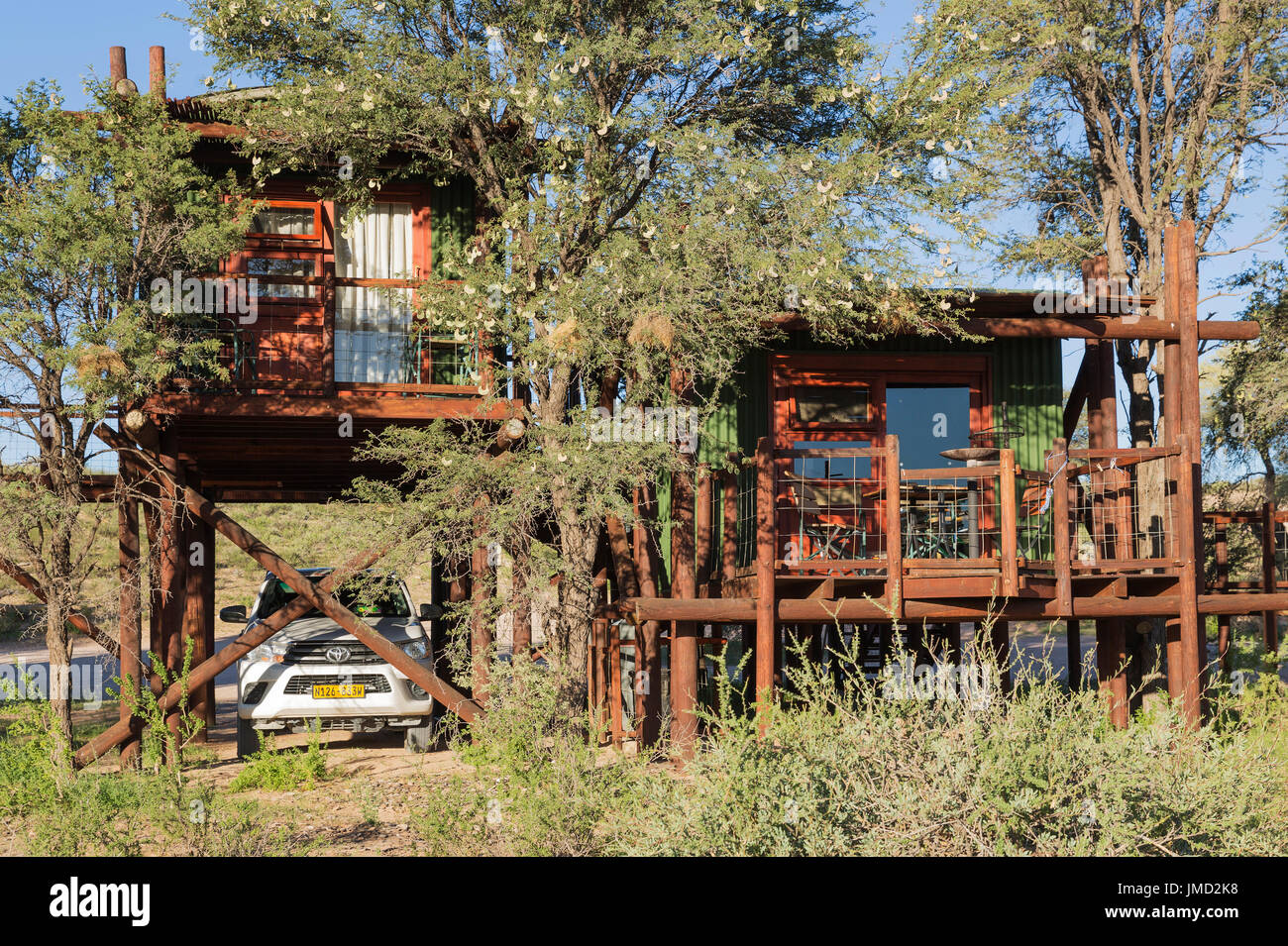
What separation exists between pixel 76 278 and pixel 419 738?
5312mm

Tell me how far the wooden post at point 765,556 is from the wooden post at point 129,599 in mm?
5524

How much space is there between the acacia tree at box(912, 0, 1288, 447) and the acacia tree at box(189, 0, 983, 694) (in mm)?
4662

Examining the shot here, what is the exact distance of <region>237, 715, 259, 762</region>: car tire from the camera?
1120cm

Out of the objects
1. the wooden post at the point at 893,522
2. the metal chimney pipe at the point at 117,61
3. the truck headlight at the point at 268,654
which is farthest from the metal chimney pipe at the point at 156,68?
the wooden post at the point at 893,522

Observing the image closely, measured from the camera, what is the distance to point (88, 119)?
1041cm

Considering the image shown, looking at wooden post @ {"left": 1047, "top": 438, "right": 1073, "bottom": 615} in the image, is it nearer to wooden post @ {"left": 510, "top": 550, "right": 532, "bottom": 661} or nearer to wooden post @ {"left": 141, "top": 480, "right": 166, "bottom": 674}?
wooden post @ {"left": 510, "top": 550, "right": 532, "bottom": 661}

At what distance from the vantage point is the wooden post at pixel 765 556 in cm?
982

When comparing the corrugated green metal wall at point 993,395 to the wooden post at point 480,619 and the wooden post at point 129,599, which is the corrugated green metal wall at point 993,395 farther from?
the wooden post at point 129,599

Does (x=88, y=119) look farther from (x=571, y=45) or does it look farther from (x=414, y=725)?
(x=414, y=725)

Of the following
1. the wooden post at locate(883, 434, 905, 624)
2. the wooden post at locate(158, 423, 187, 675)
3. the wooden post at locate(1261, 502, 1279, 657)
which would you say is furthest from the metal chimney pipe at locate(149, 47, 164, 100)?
the wooden post at locate(1261, 502, 1279, 657)
